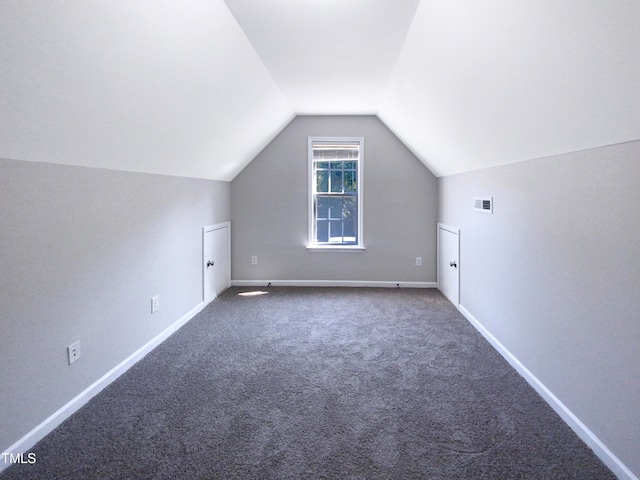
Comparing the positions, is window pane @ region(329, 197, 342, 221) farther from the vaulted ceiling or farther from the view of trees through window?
the vaulted ceiling

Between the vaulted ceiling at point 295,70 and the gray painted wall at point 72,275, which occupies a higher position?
the vaulted ceiling at point 295,70

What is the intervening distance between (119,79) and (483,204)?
287 cm

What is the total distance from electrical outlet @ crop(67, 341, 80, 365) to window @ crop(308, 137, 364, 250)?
3.27 meters

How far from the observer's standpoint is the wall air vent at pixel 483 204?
3.10 m

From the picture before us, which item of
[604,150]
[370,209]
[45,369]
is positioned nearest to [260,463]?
[45,369]

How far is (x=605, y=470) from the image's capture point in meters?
1.64

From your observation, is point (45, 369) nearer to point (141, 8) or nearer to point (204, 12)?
point (141, 8)

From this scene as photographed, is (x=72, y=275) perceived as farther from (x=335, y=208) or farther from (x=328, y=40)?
(x=335, y=208)

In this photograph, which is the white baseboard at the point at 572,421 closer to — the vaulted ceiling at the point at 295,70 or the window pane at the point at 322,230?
the vaulted ceiling at the point at 295,70

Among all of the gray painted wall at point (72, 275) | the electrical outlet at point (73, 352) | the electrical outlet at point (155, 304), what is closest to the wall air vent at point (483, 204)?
the gray painted wall at point (72, 275)

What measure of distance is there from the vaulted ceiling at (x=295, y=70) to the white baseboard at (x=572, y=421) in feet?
4.56

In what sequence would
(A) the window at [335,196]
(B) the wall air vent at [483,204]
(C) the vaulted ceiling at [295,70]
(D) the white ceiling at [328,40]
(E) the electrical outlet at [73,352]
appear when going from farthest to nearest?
(A) the window at [335,196] → (B) the wall air vent at [483,204] → (D) the white ceiling at [328,40] → (E) the electrical outlet at [73,352] → (C) the vaulted ceiling at [295,70]

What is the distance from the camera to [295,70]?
3.23 meters

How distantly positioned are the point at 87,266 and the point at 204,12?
162cm
